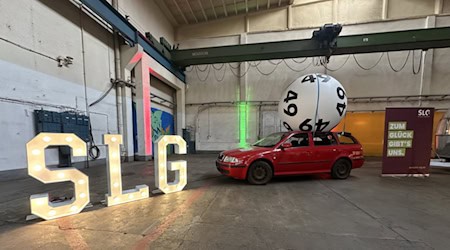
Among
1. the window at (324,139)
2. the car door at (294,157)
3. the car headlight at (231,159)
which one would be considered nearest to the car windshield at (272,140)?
the car door at (294,157)

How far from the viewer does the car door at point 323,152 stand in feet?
16.4

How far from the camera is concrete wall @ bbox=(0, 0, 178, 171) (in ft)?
15.3

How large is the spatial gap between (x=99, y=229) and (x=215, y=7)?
12.3m

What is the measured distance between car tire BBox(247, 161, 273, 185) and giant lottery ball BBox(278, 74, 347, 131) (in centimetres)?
154

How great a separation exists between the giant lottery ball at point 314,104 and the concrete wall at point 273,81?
653cm

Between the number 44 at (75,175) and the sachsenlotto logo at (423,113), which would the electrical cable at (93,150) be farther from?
the sachsenlotto logo at (423,113)

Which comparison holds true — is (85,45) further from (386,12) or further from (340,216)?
(386,12)

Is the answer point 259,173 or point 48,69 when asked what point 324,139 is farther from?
point 48,69

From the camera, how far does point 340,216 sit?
9.52ft

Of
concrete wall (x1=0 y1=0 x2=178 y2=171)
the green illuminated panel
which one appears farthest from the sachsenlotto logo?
concrete wall (x1=0 y1=0 x2=178 y2=171)

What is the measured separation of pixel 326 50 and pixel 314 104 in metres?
5.52

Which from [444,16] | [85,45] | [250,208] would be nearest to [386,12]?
[444,16]

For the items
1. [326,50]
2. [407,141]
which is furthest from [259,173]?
[326,50]

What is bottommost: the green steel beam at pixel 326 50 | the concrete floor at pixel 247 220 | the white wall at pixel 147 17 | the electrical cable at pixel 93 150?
the concrete floor at pixel 247 220
